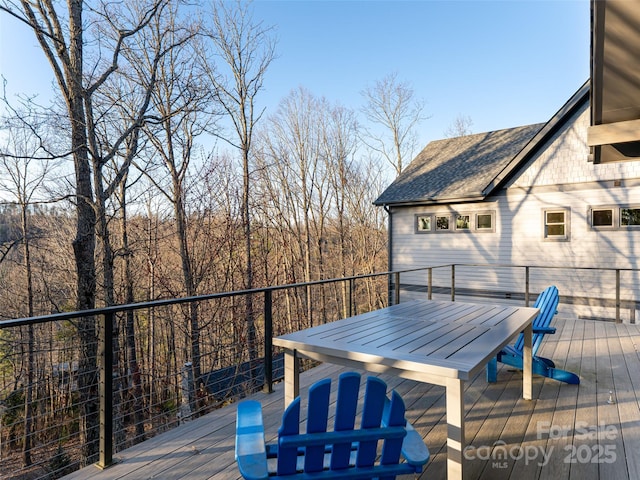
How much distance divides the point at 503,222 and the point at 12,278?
12904 millimetres

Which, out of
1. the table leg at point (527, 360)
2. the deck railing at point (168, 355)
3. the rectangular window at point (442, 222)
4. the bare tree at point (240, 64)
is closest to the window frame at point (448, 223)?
the rectangular window at point (442, 222)

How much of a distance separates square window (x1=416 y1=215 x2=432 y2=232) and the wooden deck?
6.96 meters

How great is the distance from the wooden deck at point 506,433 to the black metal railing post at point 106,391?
104 millimetres

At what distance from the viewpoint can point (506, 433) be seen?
2582mm

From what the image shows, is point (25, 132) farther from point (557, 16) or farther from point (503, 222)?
point (557, 16)

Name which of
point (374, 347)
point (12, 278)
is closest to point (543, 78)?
point (374, 347)

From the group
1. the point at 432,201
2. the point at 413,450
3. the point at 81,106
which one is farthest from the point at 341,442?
the point at 432,201

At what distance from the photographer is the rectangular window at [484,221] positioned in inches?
384

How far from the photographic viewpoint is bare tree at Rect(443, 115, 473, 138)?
20500 mm

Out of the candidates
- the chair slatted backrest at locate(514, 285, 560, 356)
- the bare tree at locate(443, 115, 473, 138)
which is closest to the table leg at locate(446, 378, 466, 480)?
the chair slatted backrest at locate(514, 285, 560, 356)

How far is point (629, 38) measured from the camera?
8.50ft

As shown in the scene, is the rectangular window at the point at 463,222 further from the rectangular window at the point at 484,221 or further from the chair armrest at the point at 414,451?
the chair armrest at the point at 414,451

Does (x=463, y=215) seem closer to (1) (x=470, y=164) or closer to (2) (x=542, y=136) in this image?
(1) (x=470, y=164)

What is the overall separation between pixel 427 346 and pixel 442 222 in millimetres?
8801
